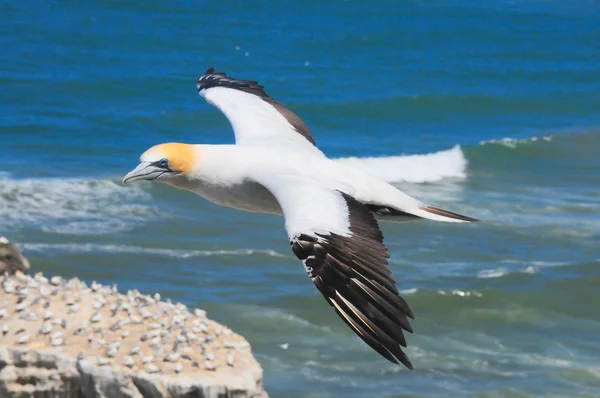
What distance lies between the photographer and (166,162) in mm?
8961

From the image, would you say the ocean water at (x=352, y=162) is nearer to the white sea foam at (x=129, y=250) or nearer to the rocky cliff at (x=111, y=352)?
the white sea foam at (x=129, y=250)

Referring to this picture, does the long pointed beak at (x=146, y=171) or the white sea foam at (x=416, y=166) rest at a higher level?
the white sea foam at (x=416, y=166)

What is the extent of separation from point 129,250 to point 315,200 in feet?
40.6

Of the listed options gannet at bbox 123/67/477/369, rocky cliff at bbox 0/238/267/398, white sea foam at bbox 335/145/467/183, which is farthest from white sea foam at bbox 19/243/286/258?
gannet at bbox 123/67/477/369

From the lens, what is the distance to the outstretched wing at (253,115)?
1034 cm

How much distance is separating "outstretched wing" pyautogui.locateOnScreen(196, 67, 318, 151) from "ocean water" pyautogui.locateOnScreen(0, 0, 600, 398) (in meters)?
4.33

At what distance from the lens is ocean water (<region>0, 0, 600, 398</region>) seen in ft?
55.6

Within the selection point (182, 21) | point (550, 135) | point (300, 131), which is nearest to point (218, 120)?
point (550, 135)

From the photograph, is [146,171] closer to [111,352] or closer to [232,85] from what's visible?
[111,352]

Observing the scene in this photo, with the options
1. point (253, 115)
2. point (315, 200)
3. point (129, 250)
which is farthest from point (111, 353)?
point (129, 250)

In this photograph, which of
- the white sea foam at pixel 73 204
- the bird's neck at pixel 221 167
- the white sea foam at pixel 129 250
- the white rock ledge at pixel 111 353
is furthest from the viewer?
the white sea foam at pixel 73 204

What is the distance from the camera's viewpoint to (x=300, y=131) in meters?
10.8

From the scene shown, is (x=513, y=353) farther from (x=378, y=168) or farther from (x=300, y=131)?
(x=378, y=168)

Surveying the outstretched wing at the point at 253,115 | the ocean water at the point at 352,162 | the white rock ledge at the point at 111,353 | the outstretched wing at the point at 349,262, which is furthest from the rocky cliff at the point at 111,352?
the ocean water at the point at 352,162
